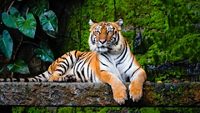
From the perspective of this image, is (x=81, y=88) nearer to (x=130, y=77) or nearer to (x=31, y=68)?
(x=130, y=77)

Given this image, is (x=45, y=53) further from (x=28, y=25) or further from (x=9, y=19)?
(x=9, y=19)

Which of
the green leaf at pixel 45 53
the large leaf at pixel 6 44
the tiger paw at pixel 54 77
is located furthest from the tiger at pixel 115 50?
the large leaf at pixel 6 44

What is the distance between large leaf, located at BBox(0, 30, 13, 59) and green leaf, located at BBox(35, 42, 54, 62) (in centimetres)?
27

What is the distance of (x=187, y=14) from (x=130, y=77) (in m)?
1.92

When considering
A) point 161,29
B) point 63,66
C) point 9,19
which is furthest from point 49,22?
point 63,66

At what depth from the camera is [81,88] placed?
11.0 ft

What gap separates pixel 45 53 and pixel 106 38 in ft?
6.53

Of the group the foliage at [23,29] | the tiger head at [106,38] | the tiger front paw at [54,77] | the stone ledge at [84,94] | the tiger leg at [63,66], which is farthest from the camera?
the foliage at [23,29]

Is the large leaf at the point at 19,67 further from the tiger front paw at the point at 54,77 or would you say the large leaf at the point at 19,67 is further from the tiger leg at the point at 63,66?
the tiger front paw at the point at 54,77

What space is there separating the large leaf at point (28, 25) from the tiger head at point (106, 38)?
1760 mm

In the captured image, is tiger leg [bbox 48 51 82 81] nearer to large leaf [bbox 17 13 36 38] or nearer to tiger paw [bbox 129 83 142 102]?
tiger paw [bbox 129 83 142 102]

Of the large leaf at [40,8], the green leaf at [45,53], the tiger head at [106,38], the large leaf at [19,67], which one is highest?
the large leaf at [40,8]

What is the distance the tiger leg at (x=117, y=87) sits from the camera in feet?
11.0

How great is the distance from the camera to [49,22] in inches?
221
